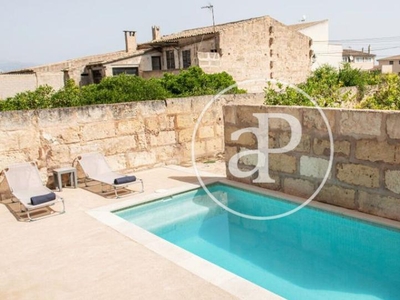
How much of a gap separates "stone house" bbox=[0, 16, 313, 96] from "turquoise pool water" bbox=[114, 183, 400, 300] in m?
21.3

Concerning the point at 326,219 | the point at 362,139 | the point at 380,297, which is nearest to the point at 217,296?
the point at 380,297

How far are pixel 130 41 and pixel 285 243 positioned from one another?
1446 inches

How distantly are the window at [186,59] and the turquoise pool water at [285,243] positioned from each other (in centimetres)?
2529

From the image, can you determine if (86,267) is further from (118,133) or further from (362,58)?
(362,58)

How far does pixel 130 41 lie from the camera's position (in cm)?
3953

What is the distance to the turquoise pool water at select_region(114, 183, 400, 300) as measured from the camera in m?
4.83

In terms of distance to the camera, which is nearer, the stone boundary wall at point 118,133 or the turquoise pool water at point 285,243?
the turquoise pool water at point 285,243

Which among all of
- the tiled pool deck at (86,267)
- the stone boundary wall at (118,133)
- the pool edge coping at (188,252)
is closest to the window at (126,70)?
the stone boundary wall at (118,133)

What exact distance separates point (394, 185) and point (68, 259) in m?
5.12

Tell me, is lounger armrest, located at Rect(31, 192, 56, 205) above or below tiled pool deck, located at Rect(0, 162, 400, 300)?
above

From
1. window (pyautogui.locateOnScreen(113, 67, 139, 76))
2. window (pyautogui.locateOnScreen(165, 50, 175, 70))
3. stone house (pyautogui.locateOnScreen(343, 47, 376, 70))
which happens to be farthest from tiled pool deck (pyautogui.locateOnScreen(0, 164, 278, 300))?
stone house (pyautogui.locateOnScreen(343, 47, 376, 70))

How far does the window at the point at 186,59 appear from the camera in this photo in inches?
1268

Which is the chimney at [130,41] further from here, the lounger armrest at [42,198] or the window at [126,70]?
the lounger armrest at [42,198]

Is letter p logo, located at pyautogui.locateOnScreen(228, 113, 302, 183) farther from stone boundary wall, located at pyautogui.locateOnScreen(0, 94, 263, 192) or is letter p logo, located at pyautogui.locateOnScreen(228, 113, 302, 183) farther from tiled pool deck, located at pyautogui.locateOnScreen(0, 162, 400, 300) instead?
stone boundary wall, located at pyautogui.locateOnScreen(0, 94, 263, 192)
